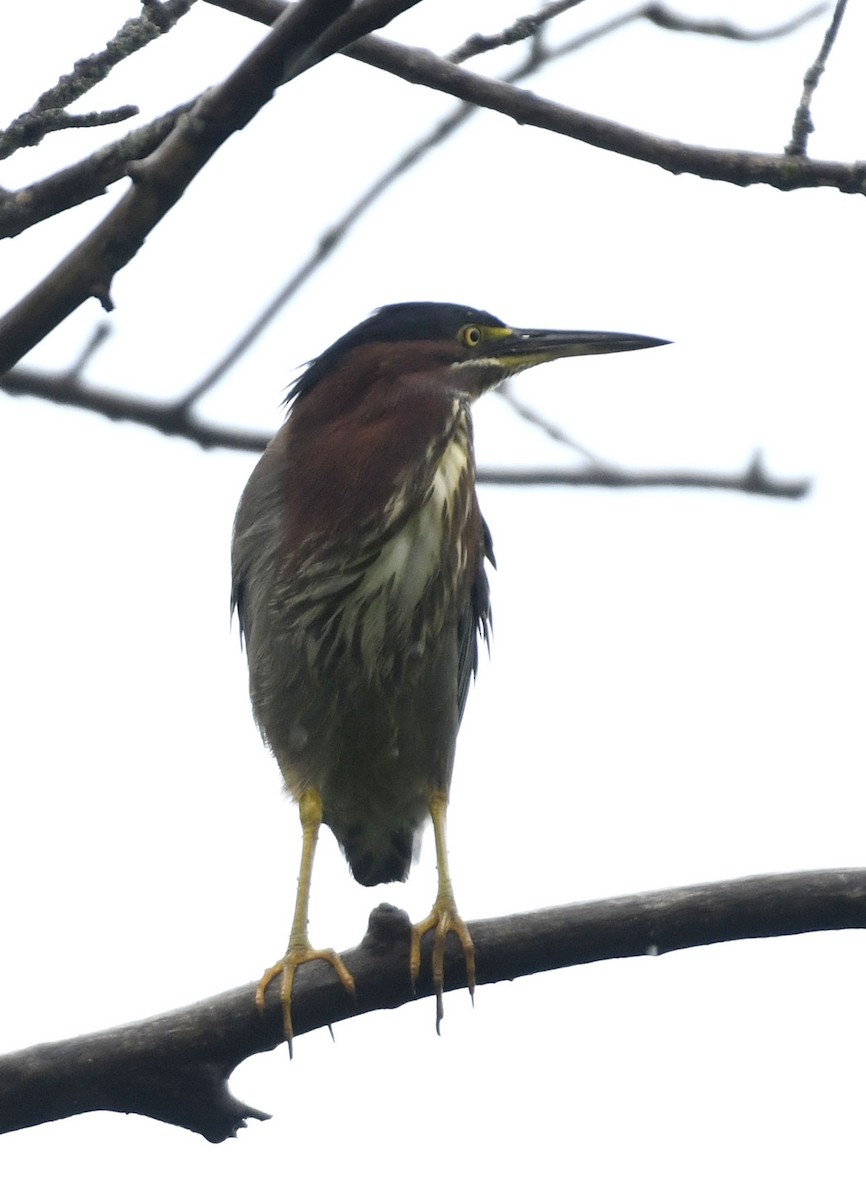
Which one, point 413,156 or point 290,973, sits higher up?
point 413,156

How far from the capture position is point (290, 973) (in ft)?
8.86

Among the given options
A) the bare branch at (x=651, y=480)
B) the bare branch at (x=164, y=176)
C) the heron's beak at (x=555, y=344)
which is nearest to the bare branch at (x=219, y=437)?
the bare branch at (x=651, y=480)

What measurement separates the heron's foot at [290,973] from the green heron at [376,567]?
0.53ft

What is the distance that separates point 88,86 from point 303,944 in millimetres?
1794

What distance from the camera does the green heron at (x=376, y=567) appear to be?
3.32 m

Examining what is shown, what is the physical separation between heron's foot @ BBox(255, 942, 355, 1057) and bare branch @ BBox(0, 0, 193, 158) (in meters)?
1.42

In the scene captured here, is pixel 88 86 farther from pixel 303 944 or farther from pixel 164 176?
pixel 303 944

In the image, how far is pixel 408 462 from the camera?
3352 mm

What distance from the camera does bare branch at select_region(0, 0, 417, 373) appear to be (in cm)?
139

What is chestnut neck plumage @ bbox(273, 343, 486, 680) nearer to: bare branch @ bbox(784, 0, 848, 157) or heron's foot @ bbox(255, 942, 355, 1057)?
heron's foot @ bbox(255, 942, 355, 1057)

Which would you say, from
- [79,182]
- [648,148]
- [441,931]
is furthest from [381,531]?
[79,182]

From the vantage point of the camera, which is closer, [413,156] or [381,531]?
[413,156]

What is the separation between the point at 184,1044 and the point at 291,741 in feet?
3.83

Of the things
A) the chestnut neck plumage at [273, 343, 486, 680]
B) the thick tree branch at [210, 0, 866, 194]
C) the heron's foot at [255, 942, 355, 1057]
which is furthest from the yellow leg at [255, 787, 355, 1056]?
the thick tree branch at [210, 0, 866, 194]
